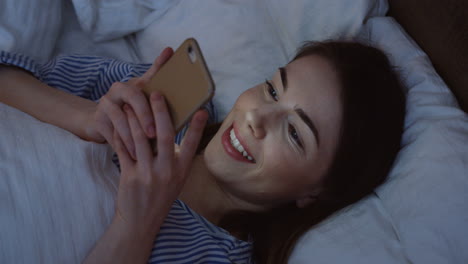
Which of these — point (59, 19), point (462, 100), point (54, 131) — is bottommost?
point (462, 100)

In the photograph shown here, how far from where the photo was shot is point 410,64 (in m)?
1.03

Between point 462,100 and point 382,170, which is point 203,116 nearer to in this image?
point 382,170

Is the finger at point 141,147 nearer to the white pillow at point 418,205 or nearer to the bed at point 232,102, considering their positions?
the bed at point 232,102

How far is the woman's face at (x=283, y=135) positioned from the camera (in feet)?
2.86

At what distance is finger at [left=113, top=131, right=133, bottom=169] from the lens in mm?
705

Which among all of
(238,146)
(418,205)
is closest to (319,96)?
(238,146)

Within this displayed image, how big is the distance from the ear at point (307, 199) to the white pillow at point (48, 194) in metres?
0.48

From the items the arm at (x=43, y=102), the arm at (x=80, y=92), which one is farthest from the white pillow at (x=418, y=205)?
the arm at (x=43, y=102)

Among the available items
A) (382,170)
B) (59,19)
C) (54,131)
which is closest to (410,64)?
(382,170)

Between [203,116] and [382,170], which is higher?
[203,116]

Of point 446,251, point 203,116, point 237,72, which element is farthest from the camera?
point 237,72

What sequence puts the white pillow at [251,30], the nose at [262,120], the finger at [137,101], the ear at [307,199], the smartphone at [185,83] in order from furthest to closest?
the white pillow at [251,30] → the ear at [307,199] → the nose at [262,120] → the finger at [137,101] → the smartphone at [185,83]

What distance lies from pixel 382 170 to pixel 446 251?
0.25 meters

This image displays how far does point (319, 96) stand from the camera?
2.88 feet
